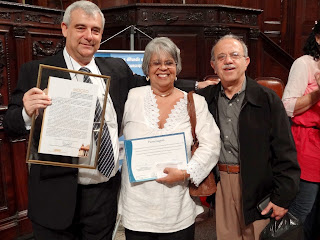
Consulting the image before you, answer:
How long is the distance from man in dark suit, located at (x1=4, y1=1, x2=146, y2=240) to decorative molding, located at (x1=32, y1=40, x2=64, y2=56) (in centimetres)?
174

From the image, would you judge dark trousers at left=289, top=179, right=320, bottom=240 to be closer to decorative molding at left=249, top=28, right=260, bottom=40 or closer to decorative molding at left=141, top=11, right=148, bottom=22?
decorative molding at left=141, top=11, right=148, bottom=22

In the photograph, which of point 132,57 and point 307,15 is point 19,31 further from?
point 307,15

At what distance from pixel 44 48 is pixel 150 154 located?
7.16ft

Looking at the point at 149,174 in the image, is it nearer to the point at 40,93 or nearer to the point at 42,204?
the point at 42,204

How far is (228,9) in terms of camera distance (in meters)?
4.17

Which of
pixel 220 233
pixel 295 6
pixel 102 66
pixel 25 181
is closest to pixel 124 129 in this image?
pixel 102 66

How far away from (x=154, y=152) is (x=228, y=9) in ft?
10.4

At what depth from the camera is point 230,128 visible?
1735mm

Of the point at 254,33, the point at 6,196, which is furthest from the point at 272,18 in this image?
the point at 6,196

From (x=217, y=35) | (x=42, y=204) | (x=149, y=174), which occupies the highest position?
(x=217, y=35)

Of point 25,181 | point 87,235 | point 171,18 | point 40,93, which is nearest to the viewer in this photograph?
point 40,93

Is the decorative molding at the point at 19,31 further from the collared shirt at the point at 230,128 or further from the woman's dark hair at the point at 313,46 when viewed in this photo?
the woman's dark hair at the point at 313,46

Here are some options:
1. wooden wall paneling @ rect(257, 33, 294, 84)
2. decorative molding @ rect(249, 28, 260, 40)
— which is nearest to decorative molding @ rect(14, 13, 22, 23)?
decorative molding @ rect(249, 28, 260, 40)

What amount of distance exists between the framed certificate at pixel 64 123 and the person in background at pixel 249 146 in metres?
0.69
